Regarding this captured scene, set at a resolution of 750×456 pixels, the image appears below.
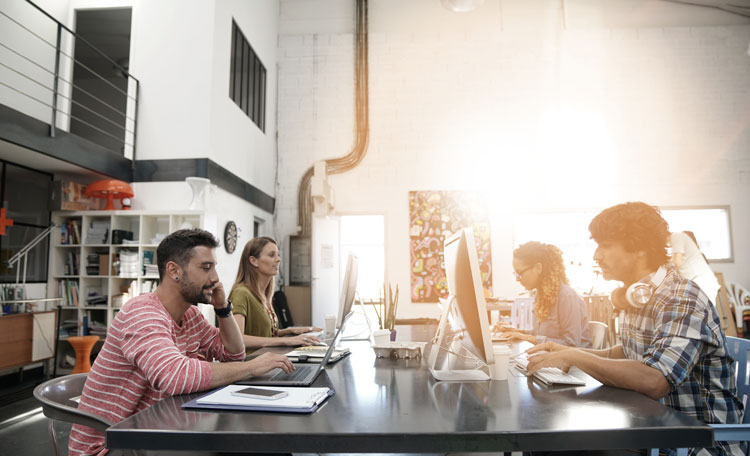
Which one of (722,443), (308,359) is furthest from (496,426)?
(308,359)

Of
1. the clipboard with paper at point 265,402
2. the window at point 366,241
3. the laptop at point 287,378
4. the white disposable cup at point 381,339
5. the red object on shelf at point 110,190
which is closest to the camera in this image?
the clipboard with paper at point 265,402

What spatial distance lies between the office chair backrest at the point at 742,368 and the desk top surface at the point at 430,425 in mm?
635

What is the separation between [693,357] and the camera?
1.26 meters

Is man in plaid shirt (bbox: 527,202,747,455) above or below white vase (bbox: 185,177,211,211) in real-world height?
below

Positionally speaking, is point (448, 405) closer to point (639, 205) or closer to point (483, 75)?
point (639, 205)

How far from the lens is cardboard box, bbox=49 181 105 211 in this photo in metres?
4.89

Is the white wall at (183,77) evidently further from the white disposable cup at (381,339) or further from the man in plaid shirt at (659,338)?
the man in plaid shirt at (659,338)

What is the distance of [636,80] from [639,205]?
21.7 ft

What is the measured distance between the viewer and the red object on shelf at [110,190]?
461 cm

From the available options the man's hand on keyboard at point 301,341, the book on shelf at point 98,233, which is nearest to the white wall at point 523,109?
the book on shelf at point 98,233

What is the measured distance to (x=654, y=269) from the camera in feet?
4.95

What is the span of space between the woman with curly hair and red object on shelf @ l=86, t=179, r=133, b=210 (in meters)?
3.94

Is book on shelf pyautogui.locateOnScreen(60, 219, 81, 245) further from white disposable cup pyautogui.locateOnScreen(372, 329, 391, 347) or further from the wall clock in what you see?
white disposable cup pyautogui.locateOnScreen(372, 329, 391, 347)

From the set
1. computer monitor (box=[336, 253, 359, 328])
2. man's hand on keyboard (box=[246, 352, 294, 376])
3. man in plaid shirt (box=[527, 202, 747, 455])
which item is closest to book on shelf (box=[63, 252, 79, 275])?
computer monitor (box=[336, 253, 359, 328])
